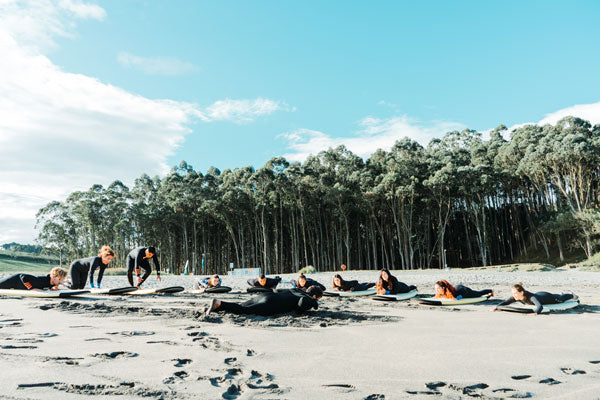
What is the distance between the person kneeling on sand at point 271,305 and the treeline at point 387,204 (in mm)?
24625

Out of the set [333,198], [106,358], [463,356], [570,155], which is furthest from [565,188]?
[106,358]

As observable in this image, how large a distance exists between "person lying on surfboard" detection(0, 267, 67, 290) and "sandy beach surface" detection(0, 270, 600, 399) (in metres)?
3.39

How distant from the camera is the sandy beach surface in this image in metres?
3.01

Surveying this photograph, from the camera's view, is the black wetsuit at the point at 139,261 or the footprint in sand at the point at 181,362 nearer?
the footprint in sand at the point at 181,362

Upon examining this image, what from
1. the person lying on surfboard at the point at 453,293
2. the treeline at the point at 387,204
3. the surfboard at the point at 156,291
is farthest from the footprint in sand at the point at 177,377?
the treeline at the point at 387,204

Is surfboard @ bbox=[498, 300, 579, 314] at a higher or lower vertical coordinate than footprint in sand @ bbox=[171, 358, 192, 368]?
lower

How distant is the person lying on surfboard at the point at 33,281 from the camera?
31.9 ft

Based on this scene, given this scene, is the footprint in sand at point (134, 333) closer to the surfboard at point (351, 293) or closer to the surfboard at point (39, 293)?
the surfboard at point (39, 293)

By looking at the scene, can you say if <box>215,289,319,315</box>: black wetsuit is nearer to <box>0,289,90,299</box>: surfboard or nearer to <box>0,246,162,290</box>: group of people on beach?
<box>0,246,162,290</box>: group of people on beach

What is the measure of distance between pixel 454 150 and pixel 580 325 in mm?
30865

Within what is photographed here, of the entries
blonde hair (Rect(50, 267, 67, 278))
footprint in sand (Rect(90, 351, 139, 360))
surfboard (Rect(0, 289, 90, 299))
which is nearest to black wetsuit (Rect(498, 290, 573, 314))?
footprint in sand (Rect(90, 351, 139, 360))

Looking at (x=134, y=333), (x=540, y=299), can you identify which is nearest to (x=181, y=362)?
(x=134, y=333)

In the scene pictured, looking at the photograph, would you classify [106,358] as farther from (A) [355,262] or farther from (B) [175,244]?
(B) [175,244]

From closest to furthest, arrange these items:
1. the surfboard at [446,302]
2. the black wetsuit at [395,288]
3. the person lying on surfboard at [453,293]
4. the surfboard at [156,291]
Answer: the surfboard at [446,302] → the person lying on surfboard at [453,293] → the black wetsuit at [395,288] → the surfboard at [156,291]
